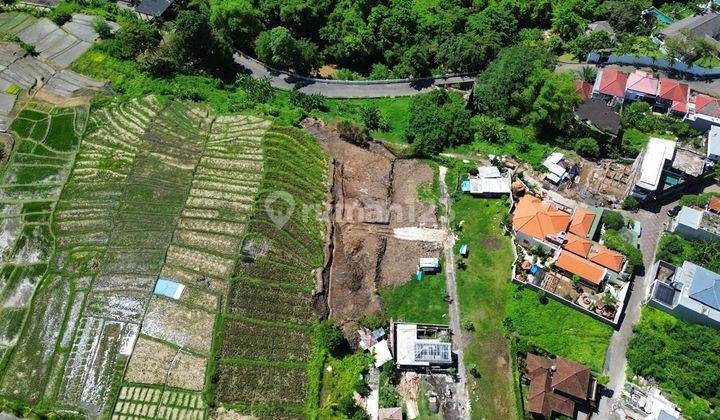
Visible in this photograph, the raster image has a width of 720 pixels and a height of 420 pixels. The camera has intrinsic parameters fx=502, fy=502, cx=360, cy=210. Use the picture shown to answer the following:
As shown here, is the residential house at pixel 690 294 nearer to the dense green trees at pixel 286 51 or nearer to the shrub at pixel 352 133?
the shrub at pixel 352 133

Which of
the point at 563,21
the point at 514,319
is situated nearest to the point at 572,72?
the point at 563,21

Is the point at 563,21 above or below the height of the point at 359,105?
above

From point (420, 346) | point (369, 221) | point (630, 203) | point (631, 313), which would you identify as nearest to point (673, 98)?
point (630, 203)

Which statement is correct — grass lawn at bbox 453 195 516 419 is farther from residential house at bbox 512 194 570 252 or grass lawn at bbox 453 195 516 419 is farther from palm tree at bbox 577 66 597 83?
palm tree at bbox 577 66 597 83

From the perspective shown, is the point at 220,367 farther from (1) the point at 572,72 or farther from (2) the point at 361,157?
(1) the point at 572,72

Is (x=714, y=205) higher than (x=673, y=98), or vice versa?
(x=673, y=98)

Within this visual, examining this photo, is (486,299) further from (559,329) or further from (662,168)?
(662,168)

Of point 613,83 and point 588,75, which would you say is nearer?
point 613,83
